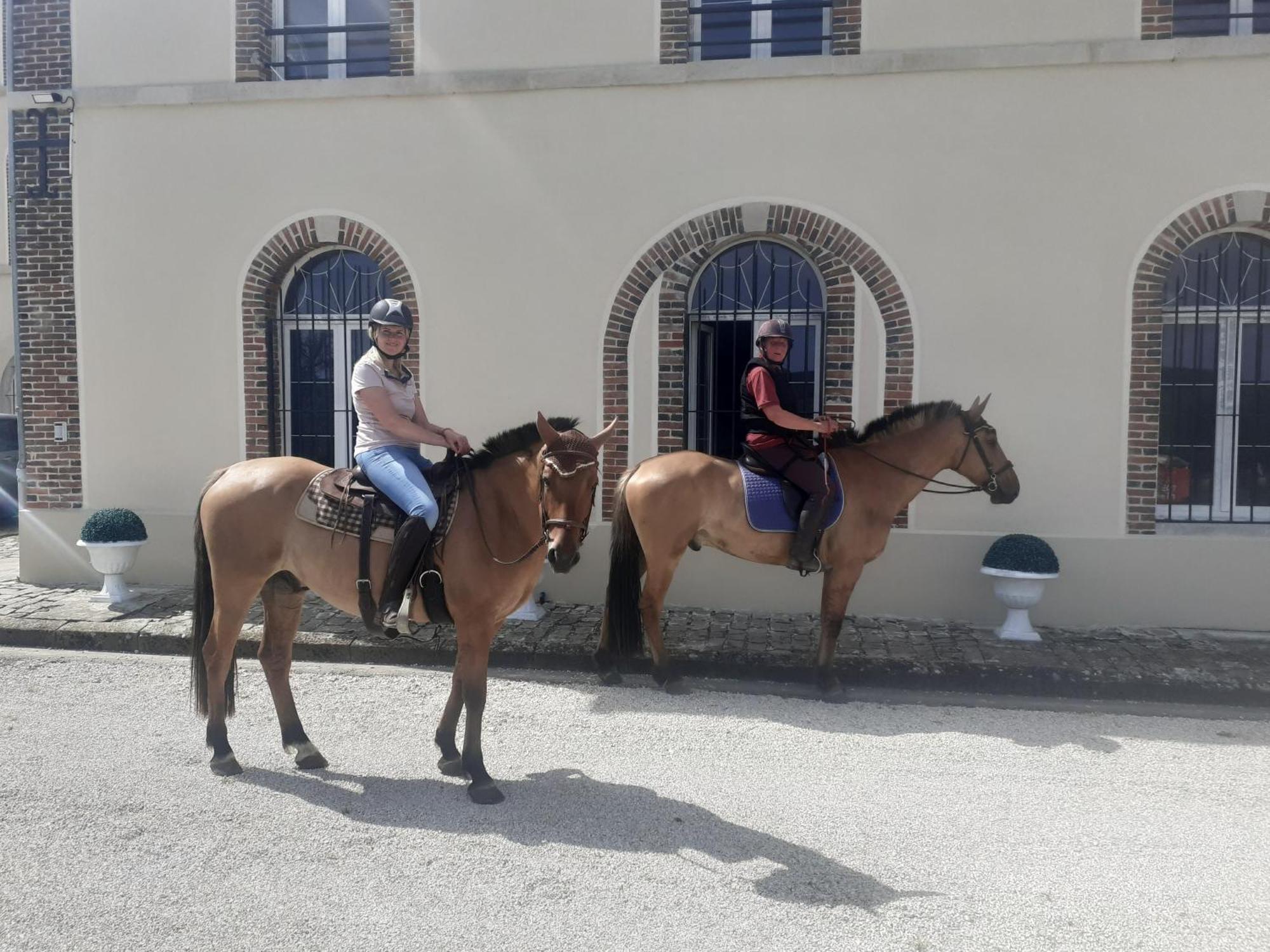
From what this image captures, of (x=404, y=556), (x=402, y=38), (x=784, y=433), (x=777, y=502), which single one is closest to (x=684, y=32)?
(x=402, y=38)

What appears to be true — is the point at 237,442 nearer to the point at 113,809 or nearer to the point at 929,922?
the point at 113,809

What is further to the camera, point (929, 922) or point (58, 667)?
point (58, 667)

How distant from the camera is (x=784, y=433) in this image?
598 centimetres

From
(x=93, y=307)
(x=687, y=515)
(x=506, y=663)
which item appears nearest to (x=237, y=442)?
(x=93, y=307)

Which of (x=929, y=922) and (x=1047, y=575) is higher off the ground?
(x=1047, y=575)

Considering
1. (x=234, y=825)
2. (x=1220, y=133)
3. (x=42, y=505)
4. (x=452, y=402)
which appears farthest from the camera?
(x=42, y=505)

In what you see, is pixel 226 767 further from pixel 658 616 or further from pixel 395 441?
pixel 658 616

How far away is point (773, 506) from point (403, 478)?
265 centimetres

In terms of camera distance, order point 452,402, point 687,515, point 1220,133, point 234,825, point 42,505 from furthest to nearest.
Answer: point 42,505
point 452,402
point 1220,133
point 687,515
point 234,825

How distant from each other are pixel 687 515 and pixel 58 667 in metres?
4.62

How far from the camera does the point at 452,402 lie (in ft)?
26.0

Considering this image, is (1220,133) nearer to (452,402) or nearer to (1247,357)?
(1247,357)

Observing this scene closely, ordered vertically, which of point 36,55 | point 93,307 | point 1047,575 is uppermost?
point 36,55

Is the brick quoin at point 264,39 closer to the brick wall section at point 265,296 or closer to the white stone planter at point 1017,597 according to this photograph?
the brick wall section at point 265,296
